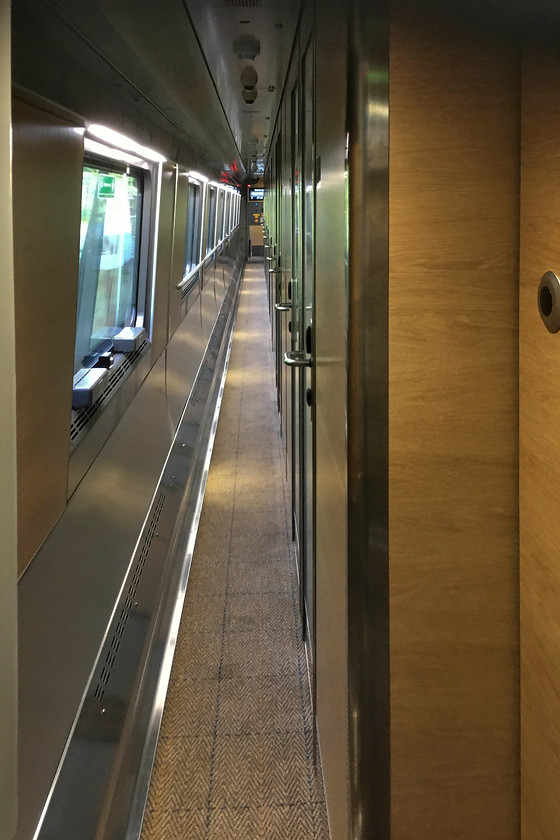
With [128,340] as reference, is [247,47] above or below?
above

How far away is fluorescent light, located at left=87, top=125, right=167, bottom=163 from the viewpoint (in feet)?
8.94

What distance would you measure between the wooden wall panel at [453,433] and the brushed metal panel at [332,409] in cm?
13

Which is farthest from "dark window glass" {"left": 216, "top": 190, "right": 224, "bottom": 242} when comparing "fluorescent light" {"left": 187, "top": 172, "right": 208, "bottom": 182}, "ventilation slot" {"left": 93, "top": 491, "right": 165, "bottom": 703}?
"ventilation slot" {"left": 93, "top": 491, "right": 165, "bottom": 703}

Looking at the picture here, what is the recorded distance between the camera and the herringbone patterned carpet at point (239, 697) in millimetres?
2352

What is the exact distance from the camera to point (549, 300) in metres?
1.33

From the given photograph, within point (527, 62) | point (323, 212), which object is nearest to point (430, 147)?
point (527, 62)

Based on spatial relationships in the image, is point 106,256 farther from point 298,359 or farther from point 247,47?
point 298,359

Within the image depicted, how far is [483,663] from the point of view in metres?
1.61

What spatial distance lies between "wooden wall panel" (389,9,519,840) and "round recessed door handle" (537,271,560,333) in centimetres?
14

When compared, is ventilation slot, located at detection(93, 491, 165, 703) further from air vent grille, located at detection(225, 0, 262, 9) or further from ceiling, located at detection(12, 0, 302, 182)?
air vent grille, located at detection(225, 0, 262, 9)

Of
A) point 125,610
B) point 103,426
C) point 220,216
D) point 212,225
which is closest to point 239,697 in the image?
point 125,610

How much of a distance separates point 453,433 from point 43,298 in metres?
1.31

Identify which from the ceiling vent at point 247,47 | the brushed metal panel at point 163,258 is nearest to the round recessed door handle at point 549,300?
the ceiling vent at point 247,47

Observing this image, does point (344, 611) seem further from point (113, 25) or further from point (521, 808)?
point (113, 25)
